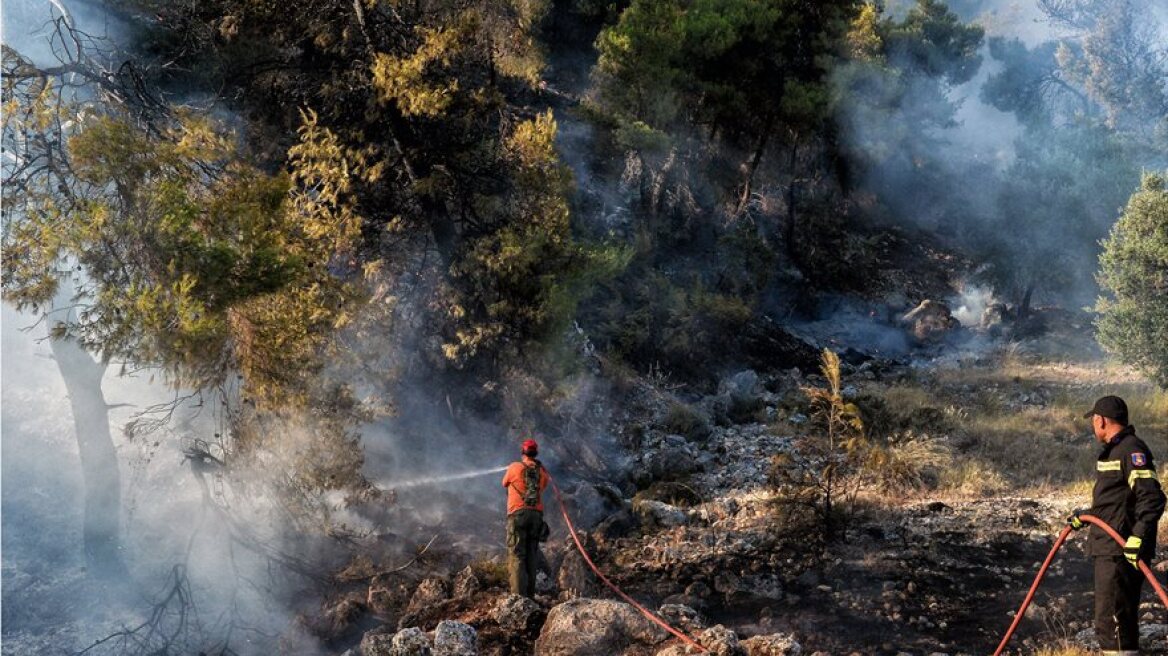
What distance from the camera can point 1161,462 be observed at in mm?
11250

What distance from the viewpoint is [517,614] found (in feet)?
23.5

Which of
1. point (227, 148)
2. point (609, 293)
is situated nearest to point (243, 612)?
point (227, 148)

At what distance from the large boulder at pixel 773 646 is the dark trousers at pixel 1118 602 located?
210 centimetres

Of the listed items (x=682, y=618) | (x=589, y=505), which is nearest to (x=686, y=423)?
(x=589, y=505)

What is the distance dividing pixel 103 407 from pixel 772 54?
18.9 m

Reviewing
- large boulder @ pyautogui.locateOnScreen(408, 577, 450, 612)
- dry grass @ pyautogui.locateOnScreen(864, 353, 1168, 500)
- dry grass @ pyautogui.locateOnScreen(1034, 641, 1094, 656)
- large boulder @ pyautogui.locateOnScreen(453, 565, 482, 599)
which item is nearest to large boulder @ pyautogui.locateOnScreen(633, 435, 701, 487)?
dry grass @ pyautogui.locateOnScreen(864, 353, 1168, 500)

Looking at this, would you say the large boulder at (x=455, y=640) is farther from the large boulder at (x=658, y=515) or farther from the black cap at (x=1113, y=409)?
the black cap at (x=1113, y=409)

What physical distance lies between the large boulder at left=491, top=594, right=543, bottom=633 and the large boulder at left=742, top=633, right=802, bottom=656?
76.4 inches

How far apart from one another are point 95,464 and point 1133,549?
991cm

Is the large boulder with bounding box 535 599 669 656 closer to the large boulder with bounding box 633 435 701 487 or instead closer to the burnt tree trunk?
the burnt tree trunk

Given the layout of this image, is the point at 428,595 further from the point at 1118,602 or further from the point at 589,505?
the point at 1118,602

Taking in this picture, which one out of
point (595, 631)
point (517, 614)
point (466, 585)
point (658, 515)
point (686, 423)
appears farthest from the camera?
point (686, 423)

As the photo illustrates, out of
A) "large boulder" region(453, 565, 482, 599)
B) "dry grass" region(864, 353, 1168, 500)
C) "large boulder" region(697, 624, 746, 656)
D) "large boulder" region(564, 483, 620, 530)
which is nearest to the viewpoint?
"large boulder" region(697, 624, 746, 656)

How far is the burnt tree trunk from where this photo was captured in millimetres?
8641
